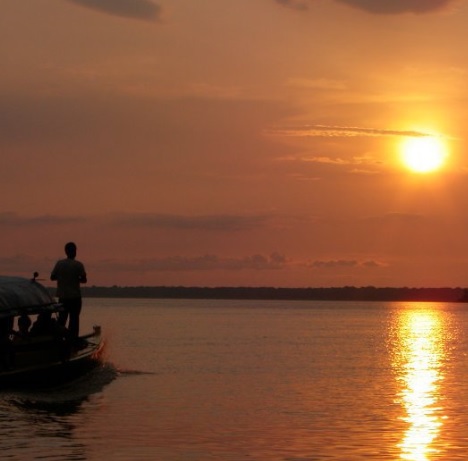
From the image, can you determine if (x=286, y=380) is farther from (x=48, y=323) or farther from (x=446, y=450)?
(x=446, y=450)

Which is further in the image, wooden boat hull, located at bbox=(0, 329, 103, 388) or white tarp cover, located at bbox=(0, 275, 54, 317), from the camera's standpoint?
white tarp cover, located at bbox=(0, 275, 54, 317)

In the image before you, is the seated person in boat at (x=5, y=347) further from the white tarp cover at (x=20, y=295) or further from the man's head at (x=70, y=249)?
Result: the man's head at (x=70, y=249)

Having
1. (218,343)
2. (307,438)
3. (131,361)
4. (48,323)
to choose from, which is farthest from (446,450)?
(218,343)

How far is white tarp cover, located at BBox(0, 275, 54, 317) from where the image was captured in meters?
23.8

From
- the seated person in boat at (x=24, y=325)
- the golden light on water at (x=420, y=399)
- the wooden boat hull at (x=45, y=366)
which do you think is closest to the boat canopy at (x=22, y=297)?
the seated person in boat at (x=24, y=325)

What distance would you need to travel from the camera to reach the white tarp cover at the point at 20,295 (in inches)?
939

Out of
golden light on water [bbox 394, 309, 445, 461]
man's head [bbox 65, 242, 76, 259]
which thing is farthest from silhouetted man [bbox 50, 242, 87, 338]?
golden light on water [bbox 394, 309, 445, 461]

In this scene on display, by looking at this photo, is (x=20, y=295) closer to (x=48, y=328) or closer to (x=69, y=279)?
(x=48, y=328)

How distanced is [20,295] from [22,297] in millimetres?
63

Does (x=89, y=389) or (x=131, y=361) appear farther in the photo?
(x=131, y=361)

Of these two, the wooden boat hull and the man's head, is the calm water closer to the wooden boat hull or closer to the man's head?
the wooden boat hull

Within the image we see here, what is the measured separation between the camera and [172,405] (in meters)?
25.9

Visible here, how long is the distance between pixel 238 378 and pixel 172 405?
9234 millimetres

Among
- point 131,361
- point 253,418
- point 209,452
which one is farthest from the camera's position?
point 131,361
